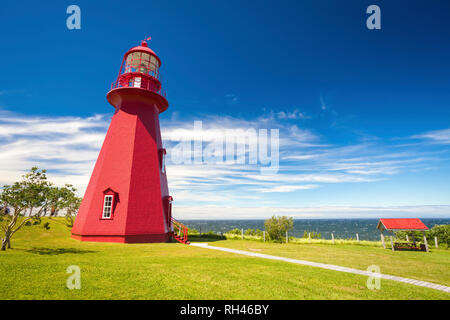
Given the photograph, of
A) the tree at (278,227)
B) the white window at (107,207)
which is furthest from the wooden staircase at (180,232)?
the tree at (278,227)

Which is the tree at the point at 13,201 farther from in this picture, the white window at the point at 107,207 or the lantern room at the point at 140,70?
the lantern room at the point at 140,70

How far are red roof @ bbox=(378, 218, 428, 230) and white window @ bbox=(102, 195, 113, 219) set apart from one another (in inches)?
848

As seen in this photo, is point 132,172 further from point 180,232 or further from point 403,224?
point 403,224

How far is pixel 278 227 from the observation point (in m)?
23.2

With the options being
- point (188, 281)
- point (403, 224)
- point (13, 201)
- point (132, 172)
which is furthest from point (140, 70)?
point (403, 224)

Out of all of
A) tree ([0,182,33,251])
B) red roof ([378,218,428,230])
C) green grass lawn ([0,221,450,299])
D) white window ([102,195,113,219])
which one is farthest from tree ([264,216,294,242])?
tree ([0,182,33,251])

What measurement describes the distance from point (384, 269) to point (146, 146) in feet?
56.4

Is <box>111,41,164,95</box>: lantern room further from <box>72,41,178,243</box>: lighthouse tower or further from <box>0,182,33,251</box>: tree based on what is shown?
<box>0,182,33,251</box>: tree

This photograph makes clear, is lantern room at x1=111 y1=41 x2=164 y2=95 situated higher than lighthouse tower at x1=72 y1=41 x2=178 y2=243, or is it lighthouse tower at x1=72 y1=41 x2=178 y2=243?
lantern room at x1=111 y1=41 x2=164 y2=95

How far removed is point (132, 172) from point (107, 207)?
119 inches

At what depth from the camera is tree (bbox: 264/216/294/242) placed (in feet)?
75.9
